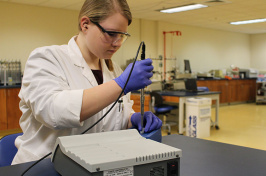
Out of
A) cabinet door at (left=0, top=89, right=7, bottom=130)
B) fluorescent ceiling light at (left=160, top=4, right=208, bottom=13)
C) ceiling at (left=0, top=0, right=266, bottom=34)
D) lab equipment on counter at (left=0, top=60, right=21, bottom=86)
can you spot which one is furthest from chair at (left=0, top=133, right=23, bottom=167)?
fluorescent ceiling light at (left=160, top=4, right=208, bottom=13)

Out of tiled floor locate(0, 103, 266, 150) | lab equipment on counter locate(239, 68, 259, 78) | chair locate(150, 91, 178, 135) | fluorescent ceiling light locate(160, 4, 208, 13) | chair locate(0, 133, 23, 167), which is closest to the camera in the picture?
chair locate(0, 133, 23, 167)

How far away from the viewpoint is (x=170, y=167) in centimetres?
74

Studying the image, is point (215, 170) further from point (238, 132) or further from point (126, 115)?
point (238, 132)

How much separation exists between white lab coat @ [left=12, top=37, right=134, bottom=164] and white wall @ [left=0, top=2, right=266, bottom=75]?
9.37 feet

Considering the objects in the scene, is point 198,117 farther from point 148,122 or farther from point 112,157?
point 112,157

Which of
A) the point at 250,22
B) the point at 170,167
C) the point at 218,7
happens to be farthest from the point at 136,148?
the point at 250,22

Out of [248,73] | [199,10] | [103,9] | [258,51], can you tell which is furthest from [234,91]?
[103,9]

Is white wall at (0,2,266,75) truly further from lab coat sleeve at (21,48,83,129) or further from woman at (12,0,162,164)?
lab coat sleeve at (21,48,83,129)

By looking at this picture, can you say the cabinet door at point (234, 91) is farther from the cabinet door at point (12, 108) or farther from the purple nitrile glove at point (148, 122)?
the purple nitrile glove at point (148, 122)

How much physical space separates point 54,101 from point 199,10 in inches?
232

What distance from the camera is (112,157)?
69 cm

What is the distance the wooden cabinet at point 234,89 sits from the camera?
26.9ft

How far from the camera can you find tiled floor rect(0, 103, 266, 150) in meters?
4.36

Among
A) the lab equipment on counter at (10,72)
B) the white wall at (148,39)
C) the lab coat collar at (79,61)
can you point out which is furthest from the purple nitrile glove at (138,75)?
the lab equipment on counter at (10,72)
